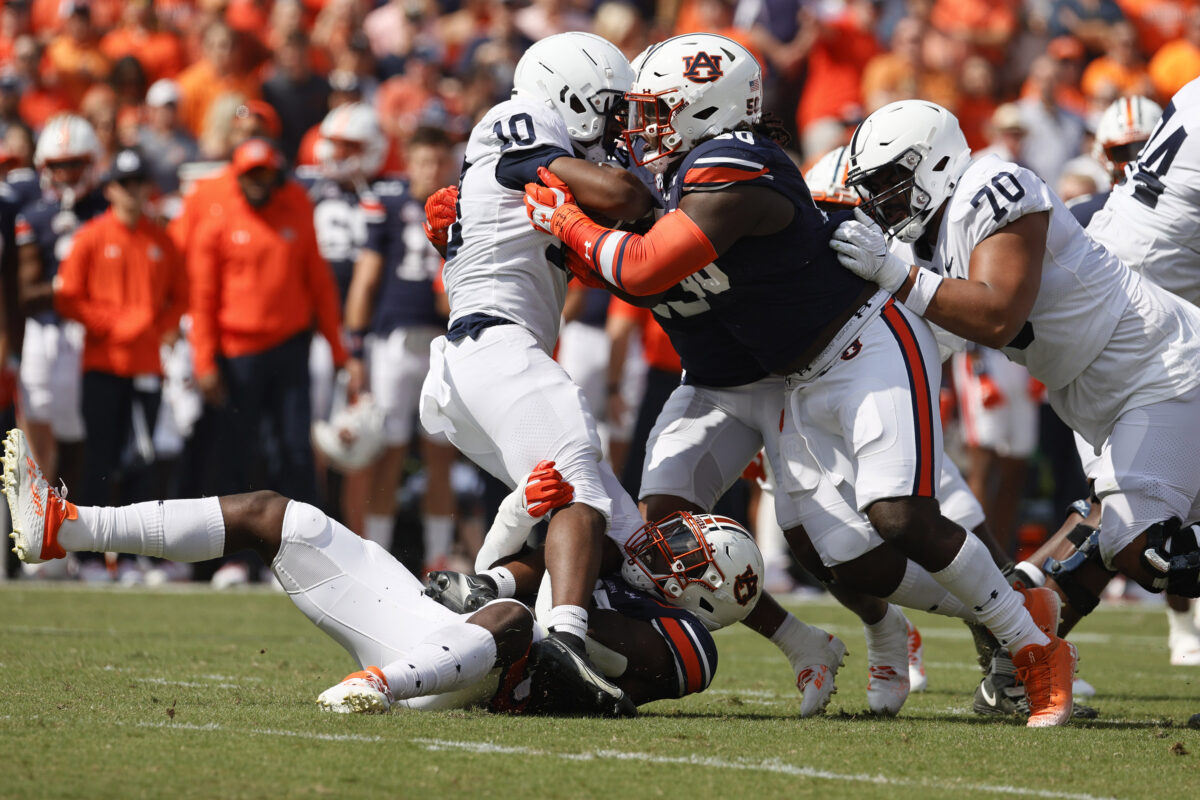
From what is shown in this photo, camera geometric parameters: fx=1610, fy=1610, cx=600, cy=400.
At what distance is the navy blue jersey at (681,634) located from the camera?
4.62 m

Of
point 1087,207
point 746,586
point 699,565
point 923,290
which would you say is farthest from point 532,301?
point 1087,207

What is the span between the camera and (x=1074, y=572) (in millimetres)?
5191

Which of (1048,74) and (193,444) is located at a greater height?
(1048,74)

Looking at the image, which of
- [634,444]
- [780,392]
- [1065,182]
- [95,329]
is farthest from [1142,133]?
[95,329]

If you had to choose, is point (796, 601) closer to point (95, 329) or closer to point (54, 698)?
point (95, 329)

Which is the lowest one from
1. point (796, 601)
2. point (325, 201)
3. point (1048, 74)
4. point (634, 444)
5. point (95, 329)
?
point (796, 601)

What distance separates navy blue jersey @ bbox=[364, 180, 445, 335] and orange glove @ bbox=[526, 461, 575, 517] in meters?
5.13

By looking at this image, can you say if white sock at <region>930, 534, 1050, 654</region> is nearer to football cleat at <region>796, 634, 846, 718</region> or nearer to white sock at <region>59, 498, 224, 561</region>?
football cleat at <region>796, 634, 846, 718</region>

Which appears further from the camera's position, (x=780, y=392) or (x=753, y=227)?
(x=780, y=392)

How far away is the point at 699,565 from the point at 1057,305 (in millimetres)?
1325

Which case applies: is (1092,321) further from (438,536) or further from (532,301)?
(438,536)

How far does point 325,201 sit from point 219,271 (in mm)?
1098

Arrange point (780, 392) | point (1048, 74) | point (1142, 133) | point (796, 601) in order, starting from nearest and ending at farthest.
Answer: point (780, 392) < point (1142, 133) < point (796, 601) < point (1048, 74)

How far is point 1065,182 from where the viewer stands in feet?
32.3
